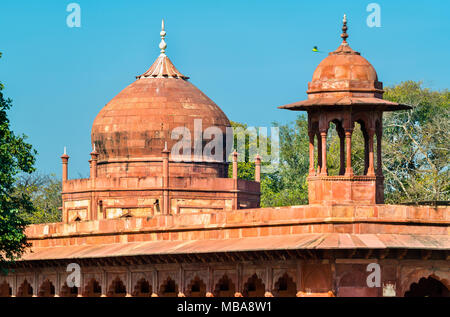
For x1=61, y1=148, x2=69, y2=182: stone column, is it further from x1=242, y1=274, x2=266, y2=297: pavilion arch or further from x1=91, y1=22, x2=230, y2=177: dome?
x1=242, y1=274, x2=266, y2=297: pavilion arch

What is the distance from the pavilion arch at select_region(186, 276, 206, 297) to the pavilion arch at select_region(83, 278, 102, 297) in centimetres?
358

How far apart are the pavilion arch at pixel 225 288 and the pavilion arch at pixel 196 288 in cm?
55

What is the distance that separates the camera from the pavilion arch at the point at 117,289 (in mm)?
40550

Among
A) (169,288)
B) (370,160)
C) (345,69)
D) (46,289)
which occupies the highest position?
(345,69)

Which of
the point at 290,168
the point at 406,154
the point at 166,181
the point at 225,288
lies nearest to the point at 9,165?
the point at 225,288

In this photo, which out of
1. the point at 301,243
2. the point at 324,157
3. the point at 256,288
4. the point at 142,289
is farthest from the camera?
the point at 142,289

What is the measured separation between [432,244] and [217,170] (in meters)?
26.8

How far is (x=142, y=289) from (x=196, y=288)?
2.48 m

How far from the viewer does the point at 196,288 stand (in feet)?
128

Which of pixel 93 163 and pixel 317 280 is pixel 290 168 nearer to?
pixel 93 163

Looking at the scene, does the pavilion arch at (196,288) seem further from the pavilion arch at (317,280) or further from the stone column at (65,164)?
the stone column at (65,164)

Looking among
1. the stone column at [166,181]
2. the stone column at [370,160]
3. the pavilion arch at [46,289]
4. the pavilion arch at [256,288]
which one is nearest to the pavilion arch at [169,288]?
the pavilion arch at [256,288]

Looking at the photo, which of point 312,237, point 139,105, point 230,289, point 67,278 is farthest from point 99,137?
point 312,237
